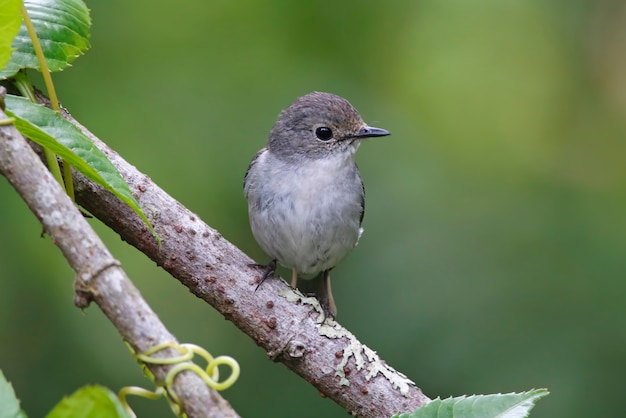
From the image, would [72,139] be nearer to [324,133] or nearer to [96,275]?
[96,275]

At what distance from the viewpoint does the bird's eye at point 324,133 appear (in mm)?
4633

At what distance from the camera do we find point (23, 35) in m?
2.62

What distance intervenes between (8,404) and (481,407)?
92cm

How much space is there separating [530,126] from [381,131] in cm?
123

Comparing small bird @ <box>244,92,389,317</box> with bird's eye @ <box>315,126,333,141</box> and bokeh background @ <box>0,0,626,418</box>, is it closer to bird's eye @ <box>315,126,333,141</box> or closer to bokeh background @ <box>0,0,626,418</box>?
bird's eye @ <box>315,126,333,141</box>

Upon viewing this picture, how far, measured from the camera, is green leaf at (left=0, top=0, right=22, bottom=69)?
169 cm

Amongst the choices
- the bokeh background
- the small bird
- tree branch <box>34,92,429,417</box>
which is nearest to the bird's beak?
the small bird

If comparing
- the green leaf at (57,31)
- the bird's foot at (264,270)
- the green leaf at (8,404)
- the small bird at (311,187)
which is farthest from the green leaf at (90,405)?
the small bird at (311,187)

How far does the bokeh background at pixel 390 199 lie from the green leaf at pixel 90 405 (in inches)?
120

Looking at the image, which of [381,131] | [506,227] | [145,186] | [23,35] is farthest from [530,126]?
[23,35]

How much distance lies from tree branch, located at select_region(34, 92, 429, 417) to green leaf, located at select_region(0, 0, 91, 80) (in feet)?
1.00

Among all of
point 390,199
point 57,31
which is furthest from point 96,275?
point 390,199

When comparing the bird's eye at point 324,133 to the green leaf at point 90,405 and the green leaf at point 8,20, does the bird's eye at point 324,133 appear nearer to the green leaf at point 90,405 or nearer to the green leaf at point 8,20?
the green leaf at point 8,20

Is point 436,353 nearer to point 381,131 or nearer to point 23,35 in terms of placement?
point 381,131
